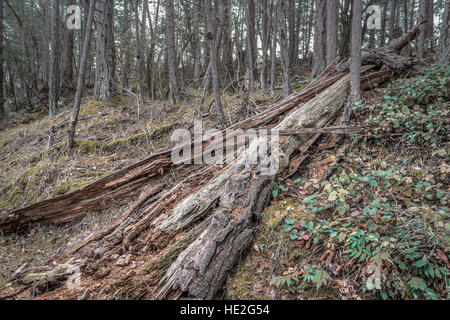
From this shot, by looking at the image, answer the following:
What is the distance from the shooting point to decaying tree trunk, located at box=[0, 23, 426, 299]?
2.32 m

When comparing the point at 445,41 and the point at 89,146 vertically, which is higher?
the point at 445,41

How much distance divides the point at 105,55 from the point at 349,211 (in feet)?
25.4

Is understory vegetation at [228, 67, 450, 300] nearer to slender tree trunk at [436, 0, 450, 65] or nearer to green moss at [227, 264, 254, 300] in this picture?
green moss at [227, 264, 254, 300]

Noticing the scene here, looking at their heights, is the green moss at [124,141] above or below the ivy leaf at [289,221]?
above

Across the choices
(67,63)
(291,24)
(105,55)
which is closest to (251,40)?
(105,55)

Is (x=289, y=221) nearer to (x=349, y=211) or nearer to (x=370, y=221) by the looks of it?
(x=349, y=211)

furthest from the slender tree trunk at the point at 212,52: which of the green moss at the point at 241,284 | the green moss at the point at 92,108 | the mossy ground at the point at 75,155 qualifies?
the green moss at the point at 92,108

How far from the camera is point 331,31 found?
584cm

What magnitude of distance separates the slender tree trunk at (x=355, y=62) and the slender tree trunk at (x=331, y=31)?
1.69m

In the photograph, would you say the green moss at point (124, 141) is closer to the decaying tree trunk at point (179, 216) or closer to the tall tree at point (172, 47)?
the decaying tree trunk at point (179, 216)

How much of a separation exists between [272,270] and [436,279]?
4.21ft

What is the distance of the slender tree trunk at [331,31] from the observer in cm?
576
